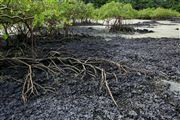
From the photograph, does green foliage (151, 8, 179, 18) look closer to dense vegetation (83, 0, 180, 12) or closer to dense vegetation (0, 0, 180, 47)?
dense vegetation (83, 0, 180, 12)

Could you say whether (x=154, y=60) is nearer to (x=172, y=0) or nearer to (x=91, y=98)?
(x=91, y=98)

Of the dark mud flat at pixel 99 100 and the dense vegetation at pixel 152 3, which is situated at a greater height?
the dense vegetation at pixel 152 3

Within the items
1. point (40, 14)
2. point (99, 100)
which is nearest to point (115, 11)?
point (40, 14)

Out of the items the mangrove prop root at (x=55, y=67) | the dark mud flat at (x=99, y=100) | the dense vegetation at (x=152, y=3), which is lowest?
the dark mud flat at (x=99, y=100)

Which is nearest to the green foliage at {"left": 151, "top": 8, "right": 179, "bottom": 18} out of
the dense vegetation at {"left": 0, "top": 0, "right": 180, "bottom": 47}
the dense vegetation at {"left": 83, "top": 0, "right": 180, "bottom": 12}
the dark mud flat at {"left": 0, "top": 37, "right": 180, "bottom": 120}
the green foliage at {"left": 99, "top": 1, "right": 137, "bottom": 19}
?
the dense vegetation at {"left": 83, "top": 0, "right": 180, "bottom": 12}

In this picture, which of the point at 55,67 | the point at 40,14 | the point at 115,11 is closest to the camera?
the point at 55,67

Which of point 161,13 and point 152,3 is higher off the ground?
point 152,3

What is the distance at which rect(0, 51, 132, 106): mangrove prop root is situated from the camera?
15.5 feet

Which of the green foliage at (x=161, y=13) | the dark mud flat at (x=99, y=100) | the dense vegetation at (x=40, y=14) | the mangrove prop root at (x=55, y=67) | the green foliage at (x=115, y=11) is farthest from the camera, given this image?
the green foliage at (x=161, y=13)

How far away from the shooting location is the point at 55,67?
5285 mm

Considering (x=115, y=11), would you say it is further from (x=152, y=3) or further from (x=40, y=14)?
(x=152, y=3)

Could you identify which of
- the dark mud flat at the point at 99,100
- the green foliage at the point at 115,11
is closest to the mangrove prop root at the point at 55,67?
the dark mud flat at the point at 99,100

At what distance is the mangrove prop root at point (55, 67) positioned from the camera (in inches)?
186

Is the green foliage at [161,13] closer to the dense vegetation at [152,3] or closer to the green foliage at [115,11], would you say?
the dense vegetation at [152,3]
